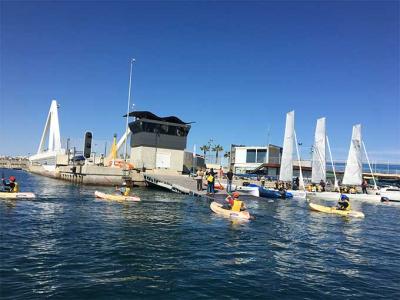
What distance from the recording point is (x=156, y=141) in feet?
228

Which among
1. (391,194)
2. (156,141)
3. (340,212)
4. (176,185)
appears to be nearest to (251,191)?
(176,185)

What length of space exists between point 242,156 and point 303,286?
11065cm

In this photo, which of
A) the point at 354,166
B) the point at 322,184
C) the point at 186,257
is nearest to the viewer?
the point at 186,257

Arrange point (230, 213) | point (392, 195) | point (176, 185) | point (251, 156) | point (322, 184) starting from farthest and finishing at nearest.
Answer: point (251, 156)
point (322, 184)
point (392, 195)
point (176, 185)
point (230, 213)

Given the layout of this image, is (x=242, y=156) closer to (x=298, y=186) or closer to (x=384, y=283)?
(x=298, y=186)

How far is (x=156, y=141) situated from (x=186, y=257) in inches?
2176

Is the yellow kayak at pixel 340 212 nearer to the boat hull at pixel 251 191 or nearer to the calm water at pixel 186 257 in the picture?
the calm water at pixel 186 257

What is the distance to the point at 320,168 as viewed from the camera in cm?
5816

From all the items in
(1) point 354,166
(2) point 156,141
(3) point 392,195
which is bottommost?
(3) point 392,195

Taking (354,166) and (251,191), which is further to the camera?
(354,166)

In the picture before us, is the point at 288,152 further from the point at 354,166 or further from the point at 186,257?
the point at 186,257

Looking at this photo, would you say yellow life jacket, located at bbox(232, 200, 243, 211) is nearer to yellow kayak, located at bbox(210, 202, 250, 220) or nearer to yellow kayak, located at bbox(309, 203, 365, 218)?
yellow kayak, located at bbox(210, 202, 250, 220)

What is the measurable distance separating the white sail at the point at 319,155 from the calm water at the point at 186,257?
107 feet

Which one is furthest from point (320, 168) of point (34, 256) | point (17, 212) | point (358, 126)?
point (34, 256)
